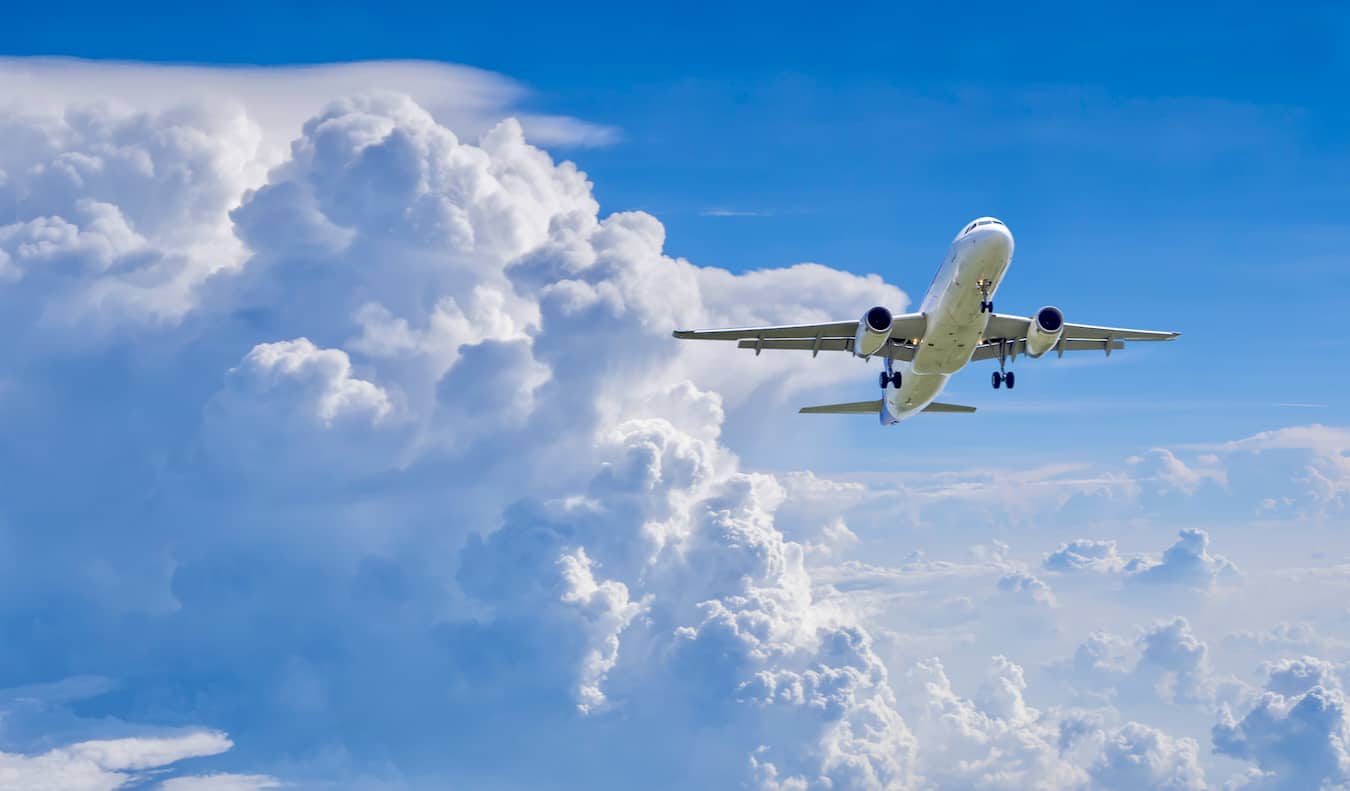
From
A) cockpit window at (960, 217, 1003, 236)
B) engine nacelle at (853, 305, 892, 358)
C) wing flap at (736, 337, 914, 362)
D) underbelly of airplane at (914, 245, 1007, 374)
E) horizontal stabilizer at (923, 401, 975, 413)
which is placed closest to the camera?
underbelly of airplane at (914, 245, 1007, 374)

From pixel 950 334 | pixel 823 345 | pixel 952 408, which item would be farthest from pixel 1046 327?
pixel 952 408

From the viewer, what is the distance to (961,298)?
71.1 metres

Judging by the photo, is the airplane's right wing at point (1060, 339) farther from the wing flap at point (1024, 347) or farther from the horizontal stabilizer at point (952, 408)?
the horizontal stabilizer at point (952, 408)

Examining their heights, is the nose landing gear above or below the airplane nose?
below

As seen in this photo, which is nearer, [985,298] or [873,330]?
[985,298]

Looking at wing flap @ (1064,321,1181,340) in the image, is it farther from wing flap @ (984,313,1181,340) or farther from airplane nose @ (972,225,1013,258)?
airplane nose @ (972,225,1013,258)

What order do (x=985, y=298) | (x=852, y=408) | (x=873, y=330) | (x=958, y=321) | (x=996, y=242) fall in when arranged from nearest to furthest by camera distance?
(x=996, y=242)
(x=985, y=298)
(x=958, y=321)
(x=873, y=330)
(x=852, y=408)

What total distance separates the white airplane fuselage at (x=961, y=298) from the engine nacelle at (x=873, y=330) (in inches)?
Answer: 87.2

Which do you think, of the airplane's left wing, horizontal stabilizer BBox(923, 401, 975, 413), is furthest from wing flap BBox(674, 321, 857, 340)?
horizontal stabilizer BBox(923, 401, 975, 413)

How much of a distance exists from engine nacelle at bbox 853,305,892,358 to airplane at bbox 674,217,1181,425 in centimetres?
5

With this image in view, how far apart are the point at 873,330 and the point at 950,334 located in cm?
399

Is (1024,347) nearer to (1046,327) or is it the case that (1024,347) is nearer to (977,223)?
(1046,327)

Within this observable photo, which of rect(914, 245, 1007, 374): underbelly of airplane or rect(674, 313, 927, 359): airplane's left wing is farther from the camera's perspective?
rect(674, 313, 927, 359): airplane's left wing

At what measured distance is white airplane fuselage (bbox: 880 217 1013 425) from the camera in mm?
68125
